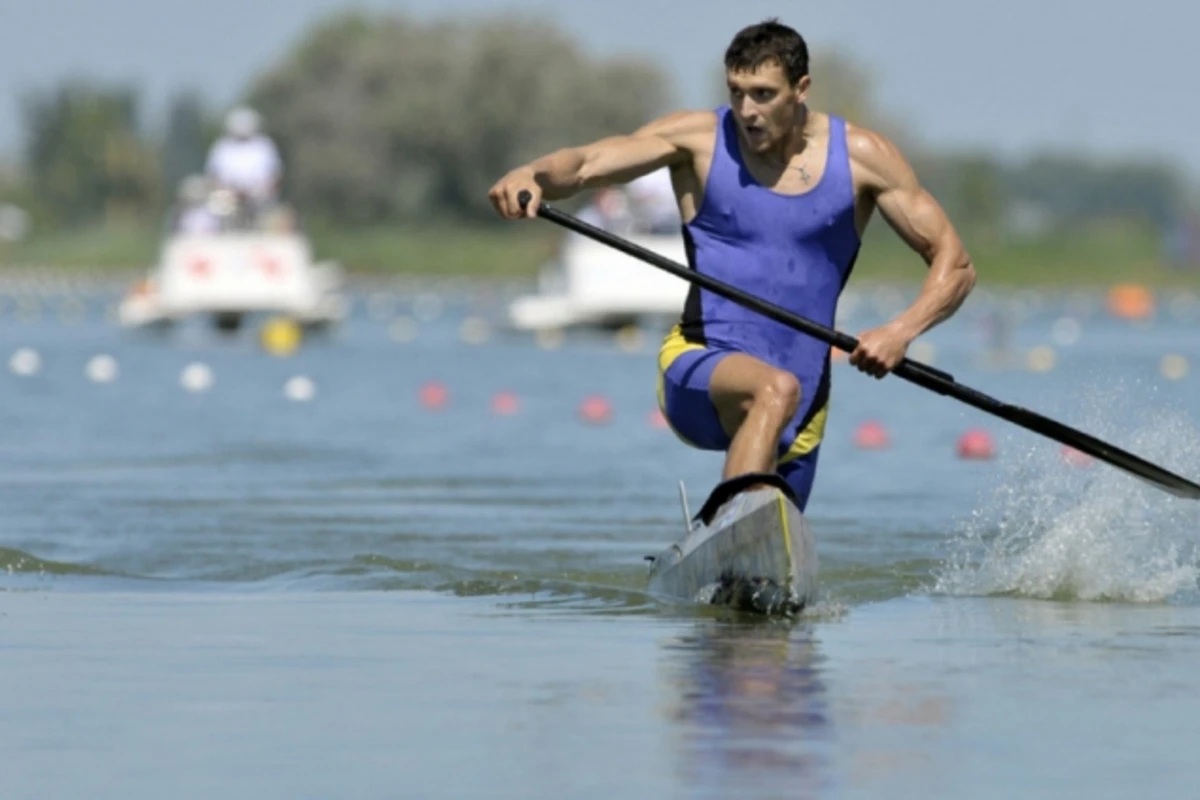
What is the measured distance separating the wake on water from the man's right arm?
1.83m

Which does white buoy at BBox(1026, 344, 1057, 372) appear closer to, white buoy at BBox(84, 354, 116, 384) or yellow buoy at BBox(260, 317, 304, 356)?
yellow buoy at BBox(260, 317, 304, 356)

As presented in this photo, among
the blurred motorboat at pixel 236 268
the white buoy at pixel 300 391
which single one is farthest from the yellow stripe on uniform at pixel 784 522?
the blurred motorboat at pixel 236 268

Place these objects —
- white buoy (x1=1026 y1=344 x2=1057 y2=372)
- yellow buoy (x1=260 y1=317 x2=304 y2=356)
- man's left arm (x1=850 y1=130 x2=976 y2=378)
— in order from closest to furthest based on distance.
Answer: man's left arm (x1=850 y1=130 x2=976 y2=378), white buoy (x1=1026 y1=344 x2=1057 y2=372), yellow buoy (x1=260 y1=317 x2=304 y2=356)

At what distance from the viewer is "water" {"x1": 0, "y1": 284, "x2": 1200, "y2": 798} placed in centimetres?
574

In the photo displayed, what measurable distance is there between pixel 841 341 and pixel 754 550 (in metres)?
0.68

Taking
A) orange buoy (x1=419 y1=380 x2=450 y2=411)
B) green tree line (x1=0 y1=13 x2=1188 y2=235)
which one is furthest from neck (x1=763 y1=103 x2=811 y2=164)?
green tree line (x1=0 y1=13 x2=1188 y2=235)

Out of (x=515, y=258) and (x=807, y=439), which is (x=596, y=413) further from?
(x=515, y=258)

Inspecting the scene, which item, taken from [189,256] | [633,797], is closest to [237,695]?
[633,797]

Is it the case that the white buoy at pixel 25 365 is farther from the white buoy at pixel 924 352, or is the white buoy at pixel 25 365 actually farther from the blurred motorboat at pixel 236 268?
the white buoy at pixel 924 352

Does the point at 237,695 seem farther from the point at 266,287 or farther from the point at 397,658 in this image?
the point at 266,287

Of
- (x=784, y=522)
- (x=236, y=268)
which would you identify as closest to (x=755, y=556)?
(x=784, y=522)

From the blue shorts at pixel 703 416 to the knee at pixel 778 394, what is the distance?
96 millimetres

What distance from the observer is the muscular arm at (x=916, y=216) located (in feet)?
28.8

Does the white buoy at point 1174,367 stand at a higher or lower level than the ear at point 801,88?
higher
